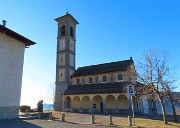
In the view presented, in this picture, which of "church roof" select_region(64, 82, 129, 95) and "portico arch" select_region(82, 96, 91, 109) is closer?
"church roof" select_region(64, 82, 129, 95)

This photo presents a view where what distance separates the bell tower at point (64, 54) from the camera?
40781mm

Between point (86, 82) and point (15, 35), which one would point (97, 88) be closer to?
point (86, 82)

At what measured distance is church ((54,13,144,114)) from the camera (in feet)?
111

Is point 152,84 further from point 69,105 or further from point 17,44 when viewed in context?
point 69,105

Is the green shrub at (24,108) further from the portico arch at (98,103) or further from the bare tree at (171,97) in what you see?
the bare tree at (171,97)

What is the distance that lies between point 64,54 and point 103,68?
9720 mm

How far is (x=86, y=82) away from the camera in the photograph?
4006 centimetres

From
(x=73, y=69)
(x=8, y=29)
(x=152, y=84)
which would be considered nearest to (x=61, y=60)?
(x=73, y=69)

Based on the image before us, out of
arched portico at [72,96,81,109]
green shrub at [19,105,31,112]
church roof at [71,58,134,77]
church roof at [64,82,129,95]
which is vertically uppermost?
church roof at [71,58,134,77]

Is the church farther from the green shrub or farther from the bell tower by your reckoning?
the green shrub

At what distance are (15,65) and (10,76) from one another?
1.59 m

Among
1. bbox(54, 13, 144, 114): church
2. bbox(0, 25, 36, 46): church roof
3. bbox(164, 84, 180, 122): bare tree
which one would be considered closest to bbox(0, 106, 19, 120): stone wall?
bbox(0, 25, 36, 46): church roof

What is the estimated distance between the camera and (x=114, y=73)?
3675cm

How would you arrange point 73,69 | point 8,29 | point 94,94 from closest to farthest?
point 8,29 < point 94,94 < point 73,69
